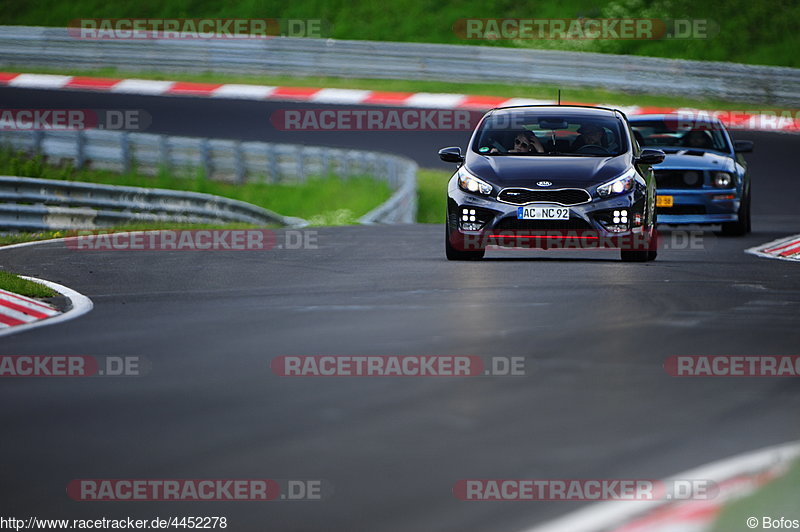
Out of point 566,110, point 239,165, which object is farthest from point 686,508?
point 239,165

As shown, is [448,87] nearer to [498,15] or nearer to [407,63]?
[407,63]

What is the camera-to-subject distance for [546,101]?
33.1 m

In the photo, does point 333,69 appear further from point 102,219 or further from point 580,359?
point 580,359

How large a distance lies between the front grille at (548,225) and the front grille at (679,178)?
4.57 m

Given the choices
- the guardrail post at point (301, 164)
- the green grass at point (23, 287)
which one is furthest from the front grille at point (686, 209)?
the guardrail post at point (301, 164)

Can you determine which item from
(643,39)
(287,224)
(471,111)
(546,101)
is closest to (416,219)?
(287,224)

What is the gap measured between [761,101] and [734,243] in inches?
543

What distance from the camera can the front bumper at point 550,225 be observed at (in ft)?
46.1

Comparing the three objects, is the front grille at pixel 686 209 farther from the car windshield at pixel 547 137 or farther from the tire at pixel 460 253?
the tire at pixel 460 253

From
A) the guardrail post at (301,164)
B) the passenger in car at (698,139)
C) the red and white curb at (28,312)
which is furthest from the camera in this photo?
the guardrail post at (301,164)

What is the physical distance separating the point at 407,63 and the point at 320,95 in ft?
6.62

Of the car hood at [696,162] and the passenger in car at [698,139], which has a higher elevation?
the passenger in car at [698,139]

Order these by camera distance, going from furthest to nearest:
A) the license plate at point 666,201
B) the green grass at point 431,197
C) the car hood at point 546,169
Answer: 1. the green grass at point 431,197
2. the license plate at point 666,201
3. the car hood at point 546,169
